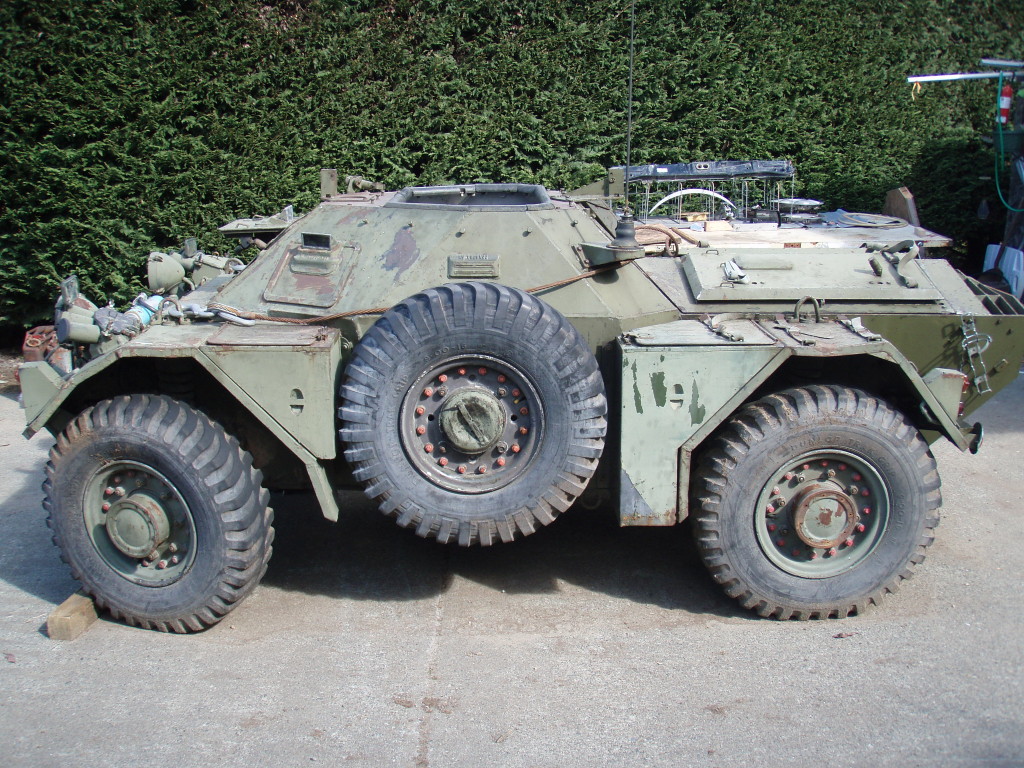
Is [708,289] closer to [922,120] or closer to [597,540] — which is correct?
[597,540]

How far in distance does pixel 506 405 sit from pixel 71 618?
7.03 feet

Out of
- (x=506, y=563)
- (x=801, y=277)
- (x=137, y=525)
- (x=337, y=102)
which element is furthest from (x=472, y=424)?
(x=337, y=102)

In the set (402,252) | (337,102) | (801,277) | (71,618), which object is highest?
(337,102)

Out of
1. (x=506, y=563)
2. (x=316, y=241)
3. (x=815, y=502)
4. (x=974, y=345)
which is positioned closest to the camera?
(x=815, y=502)

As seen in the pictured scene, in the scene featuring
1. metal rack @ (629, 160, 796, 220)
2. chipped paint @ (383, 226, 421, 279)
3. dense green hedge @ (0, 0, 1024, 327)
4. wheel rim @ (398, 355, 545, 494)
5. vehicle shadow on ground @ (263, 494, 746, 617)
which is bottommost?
vehicle shadow on ground @ (263, 494, 746, 617)

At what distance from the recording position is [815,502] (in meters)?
4.21

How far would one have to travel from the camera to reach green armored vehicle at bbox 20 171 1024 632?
4.09 meters

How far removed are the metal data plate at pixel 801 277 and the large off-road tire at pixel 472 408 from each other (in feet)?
3.29

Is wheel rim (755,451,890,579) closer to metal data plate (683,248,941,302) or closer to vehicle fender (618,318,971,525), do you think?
vehicle fender (618,318,971,525)

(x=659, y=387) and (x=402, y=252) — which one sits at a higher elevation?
(x=402, y=252)

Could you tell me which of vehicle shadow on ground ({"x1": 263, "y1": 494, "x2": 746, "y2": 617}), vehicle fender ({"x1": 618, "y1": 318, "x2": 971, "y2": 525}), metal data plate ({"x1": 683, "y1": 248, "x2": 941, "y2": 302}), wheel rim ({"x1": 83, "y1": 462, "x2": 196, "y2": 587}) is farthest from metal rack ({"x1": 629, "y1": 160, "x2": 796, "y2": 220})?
wheel rim ({"x1": 83, "y1": 462, "x2": 196, "y2": 587})

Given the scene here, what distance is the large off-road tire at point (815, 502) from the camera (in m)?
4.17

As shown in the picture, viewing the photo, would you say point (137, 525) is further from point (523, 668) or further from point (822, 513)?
point (822, 513)

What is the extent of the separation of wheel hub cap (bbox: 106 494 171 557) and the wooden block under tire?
0.35 metres
